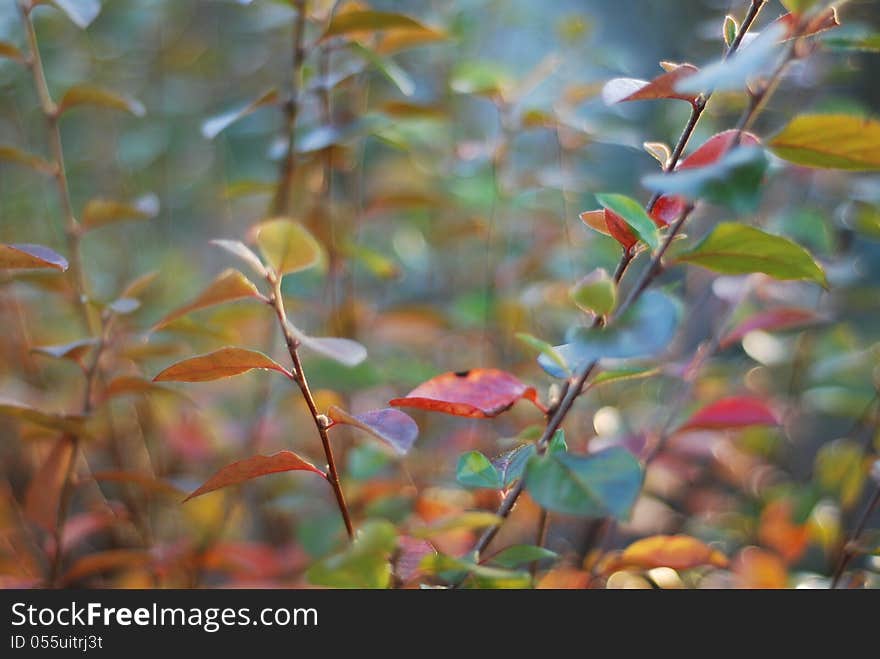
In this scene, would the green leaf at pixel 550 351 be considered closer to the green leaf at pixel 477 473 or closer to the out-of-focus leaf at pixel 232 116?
the green leaf at pixel 477 473

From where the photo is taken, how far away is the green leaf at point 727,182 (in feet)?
1.38

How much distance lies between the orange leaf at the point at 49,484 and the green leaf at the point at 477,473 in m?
0.43

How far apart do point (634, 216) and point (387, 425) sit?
22 centimetres

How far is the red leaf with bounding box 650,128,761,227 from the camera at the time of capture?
53 centimetres

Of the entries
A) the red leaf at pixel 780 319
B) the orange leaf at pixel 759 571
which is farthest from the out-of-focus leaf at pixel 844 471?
the red leaf at pixel 780 319

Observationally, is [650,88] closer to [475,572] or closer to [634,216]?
[634,216]

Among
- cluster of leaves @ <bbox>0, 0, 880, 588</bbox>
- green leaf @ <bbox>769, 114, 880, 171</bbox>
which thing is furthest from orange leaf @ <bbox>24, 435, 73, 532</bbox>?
green leaf @ <bbox>769, 114, 880, 171</bbox>

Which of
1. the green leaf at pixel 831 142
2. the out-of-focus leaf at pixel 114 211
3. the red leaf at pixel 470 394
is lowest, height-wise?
the red leaf at pixel 470 394

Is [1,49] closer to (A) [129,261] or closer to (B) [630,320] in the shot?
(B) [630,320]

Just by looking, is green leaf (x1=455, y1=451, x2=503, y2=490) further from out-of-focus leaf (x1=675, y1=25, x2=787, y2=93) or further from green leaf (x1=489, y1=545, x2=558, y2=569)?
out-of-focus leaf (x1=675, y1=25, x2=787, y2=93)

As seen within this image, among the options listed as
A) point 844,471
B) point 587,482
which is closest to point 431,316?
point 844,471

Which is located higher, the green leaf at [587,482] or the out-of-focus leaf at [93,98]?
the out-of-focus leaf at [93,98]
